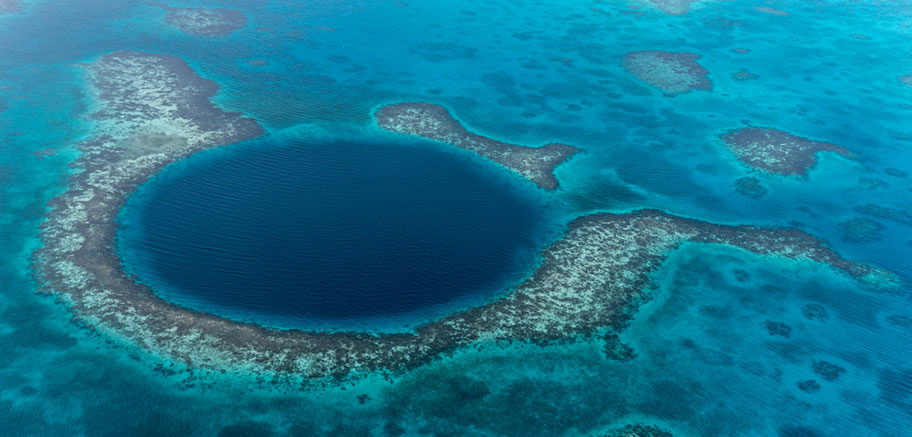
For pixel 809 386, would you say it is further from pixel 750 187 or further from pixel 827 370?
pixel 750 187

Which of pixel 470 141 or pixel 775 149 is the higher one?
pixel 775 149

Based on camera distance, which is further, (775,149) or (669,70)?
(669,70)

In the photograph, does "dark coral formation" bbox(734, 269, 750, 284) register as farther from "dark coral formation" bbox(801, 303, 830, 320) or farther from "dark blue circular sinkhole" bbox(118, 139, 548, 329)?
"dark blue circular sinkhole" bbox(118, 139, 548, 329)

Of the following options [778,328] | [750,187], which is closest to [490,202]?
[778,328]

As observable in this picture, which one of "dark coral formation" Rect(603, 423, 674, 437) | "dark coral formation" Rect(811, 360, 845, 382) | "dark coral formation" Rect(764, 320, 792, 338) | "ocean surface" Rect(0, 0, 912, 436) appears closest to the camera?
"dark coral formation" Rect(603, 423, 674, 437)

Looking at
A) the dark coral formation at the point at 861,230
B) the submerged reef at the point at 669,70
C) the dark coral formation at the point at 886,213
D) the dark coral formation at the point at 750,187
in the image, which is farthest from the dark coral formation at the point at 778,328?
the submerged reef at the point at 669,70

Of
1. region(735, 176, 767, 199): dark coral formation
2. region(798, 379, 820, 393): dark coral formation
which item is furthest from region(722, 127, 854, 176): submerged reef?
region(798, 379, 820, 393): dark coral formation

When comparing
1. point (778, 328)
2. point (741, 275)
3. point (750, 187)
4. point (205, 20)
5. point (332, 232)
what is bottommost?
point (332, 232)

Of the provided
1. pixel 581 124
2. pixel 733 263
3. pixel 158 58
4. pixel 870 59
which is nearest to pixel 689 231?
pixel 733 263
